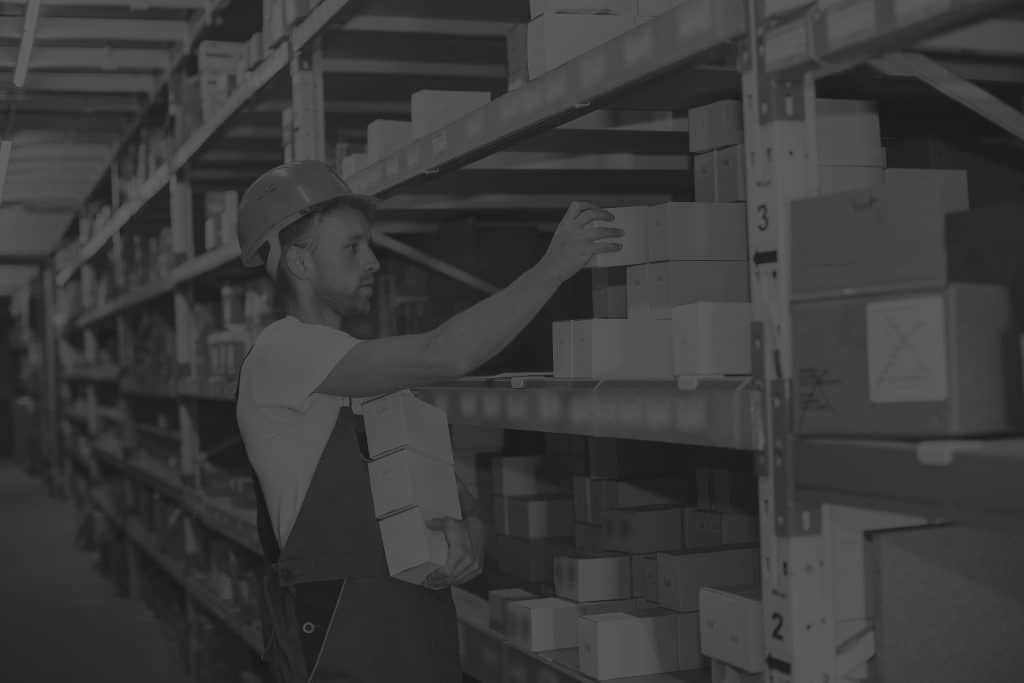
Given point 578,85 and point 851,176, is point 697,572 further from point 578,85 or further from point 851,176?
point 578,85

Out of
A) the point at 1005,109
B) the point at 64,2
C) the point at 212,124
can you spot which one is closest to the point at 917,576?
the point at 1005,109

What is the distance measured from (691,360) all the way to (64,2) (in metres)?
4.86

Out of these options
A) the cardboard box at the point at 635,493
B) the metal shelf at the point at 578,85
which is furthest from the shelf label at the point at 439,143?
the cardboard box at the point at 635,493

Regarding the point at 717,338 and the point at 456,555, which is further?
the point at 456,555

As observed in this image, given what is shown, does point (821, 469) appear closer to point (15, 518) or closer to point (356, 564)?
point (356, 564)

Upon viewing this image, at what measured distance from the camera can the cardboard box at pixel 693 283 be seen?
2.46 metres

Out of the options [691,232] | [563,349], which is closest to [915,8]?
[691,232]

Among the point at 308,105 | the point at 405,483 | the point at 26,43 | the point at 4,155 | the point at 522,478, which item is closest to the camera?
the point at 405,483

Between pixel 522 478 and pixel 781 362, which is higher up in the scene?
pixel 781 362

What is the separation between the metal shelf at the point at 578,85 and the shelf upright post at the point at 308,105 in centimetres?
75

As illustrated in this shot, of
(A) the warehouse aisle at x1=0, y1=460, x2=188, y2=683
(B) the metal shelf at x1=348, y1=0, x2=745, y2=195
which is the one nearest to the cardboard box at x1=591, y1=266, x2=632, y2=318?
(B) the metal shelf at x1=348, y1=0, x2=745, y2=195

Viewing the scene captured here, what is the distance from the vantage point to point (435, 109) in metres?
3.25

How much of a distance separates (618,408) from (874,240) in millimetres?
665

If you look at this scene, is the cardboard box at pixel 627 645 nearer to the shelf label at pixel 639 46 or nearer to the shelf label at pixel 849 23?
the shelf label at pixel 639 46
